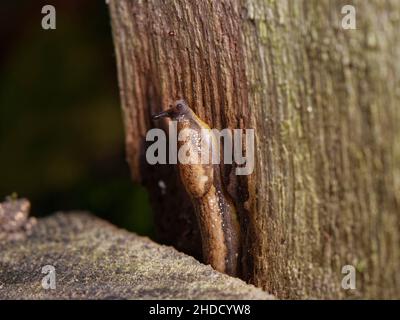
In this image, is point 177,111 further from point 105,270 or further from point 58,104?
point 58,104

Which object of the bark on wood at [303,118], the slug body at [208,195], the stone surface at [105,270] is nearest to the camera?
the bark on wood at [303,118]

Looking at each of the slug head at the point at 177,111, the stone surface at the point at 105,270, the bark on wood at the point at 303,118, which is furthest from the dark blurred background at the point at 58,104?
the bark on wood at the point at 303,118

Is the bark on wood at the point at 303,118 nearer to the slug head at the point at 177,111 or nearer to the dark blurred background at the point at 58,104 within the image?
the slug head at the point at 177,111

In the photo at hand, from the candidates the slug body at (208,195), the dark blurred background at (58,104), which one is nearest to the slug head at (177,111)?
the slug body at (208,195)

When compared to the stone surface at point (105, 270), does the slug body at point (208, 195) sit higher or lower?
higher

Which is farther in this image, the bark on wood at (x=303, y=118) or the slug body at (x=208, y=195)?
the slug body at (x=208, y=195)

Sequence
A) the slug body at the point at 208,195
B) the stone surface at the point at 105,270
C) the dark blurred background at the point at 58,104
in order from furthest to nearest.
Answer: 1. the dark blurred background at the point at 58,104
2. the slug body at the point at 208,195
3. the stone surface at the point at 105,270

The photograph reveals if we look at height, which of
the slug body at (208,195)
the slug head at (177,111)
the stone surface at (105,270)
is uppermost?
the slug head at (177,111)
